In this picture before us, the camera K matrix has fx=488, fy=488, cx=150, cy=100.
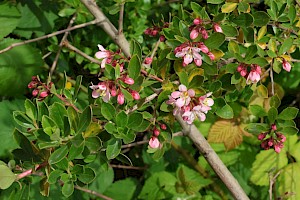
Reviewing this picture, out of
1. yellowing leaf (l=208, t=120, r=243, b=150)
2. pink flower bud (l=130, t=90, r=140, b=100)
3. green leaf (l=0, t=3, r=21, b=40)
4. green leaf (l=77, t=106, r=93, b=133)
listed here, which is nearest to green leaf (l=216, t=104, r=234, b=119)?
pink flower bud (l=130, t=90, r=140, b=100)

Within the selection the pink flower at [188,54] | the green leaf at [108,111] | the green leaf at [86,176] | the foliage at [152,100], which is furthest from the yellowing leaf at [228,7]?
the green leaf at [86,176]

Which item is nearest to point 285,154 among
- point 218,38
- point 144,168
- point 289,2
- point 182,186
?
point 182,186

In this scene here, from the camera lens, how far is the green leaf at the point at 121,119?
111 cm

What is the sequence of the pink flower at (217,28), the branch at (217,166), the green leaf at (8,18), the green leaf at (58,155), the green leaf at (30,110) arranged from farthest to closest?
the green leaf at (8,18) < the branch at (217,166) < the pink flower at (217,28) < the green leaf at (30,110) < the green leaf at (58,155)

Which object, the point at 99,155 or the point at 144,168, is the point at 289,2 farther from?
the point at 144,168

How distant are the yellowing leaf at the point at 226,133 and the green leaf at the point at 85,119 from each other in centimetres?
94

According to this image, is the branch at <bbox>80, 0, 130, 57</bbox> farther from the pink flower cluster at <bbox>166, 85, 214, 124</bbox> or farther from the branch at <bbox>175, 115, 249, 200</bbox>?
the pink flower cluster at <bbox>166, 85, 214, 124</bbox>

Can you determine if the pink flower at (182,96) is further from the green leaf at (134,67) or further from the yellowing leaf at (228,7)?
the yellowing leaf at (228,7)

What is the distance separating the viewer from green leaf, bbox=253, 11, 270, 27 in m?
1.35

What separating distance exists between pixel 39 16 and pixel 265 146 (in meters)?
1.10

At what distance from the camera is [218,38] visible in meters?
1.20

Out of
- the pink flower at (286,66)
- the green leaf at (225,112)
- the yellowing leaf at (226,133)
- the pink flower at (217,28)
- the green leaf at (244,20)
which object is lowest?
the yellowing leaf at (226,133)

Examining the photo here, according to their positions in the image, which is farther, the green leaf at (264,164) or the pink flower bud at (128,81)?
the green leaf at (264,164)

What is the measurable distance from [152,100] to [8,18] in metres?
0.90
